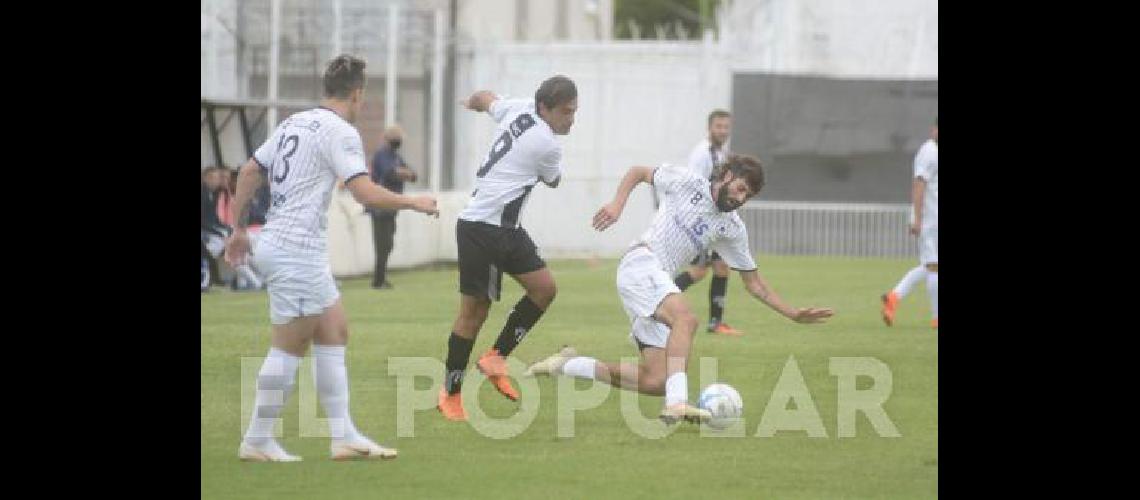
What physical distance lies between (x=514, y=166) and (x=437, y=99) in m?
19.6

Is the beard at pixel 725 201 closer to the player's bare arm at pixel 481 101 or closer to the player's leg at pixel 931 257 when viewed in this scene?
the player's bare arm at pixel 481 101

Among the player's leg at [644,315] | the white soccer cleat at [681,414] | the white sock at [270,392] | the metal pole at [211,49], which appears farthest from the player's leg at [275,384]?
the metal pole at [211,49]

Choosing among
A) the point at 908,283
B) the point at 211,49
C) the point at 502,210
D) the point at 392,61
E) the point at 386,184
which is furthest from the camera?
the point at 392,61

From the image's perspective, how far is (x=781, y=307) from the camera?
11773mm

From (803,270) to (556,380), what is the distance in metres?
15.7

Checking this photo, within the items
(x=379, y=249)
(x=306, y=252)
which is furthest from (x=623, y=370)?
Answer: (x=379, y=249)

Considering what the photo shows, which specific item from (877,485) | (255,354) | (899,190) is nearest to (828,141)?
(899,190)

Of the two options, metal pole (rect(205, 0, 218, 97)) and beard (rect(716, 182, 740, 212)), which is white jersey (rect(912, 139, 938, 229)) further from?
metal pole (rect(205, 0, 218, 97))

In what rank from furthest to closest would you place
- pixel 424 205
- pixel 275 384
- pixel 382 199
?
pixel 275 384, pixel 382 199, pixel 424 205

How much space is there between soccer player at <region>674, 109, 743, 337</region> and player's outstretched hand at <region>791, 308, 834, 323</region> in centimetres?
506

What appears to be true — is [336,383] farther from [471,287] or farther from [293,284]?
[471,287]

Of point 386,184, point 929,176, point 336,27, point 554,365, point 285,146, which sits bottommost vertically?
point 554,365
